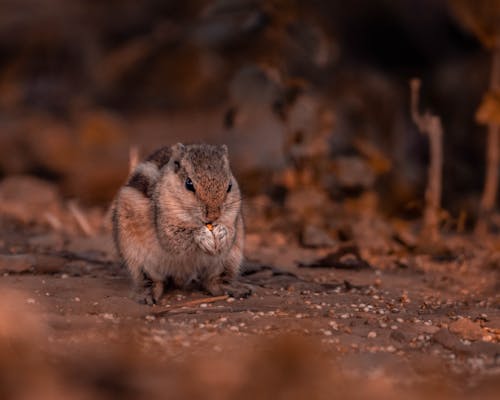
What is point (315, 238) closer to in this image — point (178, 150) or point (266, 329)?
point (178, 150)

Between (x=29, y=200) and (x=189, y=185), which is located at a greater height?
(x=189, y=185)

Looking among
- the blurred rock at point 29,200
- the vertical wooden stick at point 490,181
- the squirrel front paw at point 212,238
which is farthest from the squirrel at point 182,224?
the vertical wooden stick at point 490,181

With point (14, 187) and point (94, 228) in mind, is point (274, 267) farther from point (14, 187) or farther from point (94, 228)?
point (14, 187)

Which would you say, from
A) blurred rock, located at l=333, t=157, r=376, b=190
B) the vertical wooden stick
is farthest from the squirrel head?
the vertical wooden stick

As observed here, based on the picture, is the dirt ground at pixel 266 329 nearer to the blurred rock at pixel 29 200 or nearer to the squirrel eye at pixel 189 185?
the squirrel eye at pixel 189 185

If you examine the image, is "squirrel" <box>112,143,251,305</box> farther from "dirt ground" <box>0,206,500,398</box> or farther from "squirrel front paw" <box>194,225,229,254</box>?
"dirt ground" <box>0,206,500,398</box>

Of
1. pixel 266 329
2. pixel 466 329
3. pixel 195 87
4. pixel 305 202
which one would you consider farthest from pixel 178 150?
pixel 195 87
